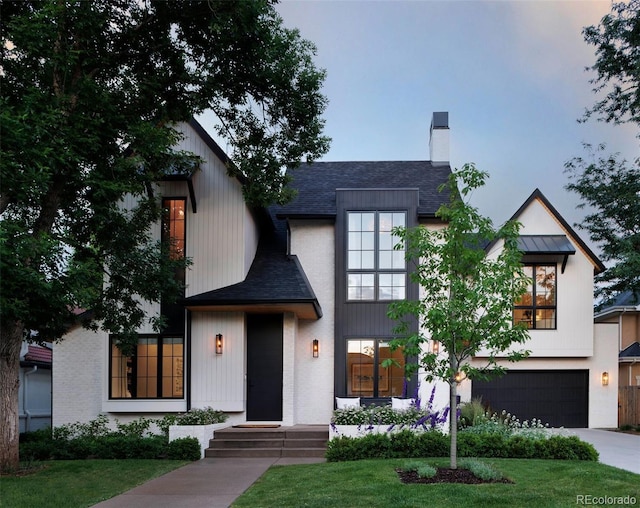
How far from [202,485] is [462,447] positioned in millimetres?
4797

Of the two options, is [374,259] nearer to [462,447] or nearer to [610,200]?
[462,447]

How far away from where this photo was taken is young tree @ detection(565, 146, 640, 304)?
64.1ft

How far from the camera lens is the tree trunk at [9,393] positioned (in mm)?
9820

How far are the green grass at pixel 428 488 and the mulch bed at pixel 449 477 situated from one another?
0.64 ft

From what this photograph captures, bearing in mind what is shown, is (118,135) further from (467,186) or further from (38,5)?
(467,186)

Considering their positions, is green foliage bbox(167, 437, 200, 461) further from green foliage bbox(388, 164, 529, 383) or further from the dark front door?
green foliage bbox(388, 164, 529, 383)

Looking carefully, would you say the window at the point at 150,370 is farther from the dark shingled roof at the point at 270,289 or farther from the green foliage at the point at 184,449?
the green foliage at the point at 184,449

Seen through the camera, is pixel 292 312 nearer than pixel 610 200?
Yes

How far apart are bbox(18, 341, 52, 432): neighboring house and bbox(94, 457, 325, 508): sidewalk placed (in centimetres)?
822

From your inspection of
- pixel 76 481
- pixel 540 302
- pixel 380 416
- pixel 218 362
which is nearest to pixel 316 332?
pixel 218 362

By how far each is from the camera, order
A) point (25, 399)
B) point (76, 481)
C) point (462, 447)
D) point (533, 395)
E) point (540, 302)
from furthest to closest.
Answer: point (533, 395)
point (540, 302)
point (25, 399)
point (462, 447)
point (76, 481)

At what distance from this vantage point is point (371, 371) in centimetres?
1562

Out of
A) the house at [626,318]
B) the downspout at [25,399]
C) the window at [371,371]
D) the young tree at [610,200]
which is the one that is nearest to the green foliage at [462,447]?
the window at [371,371]

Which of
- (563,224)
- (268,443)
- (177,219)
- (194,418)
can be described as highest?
(563,224)
